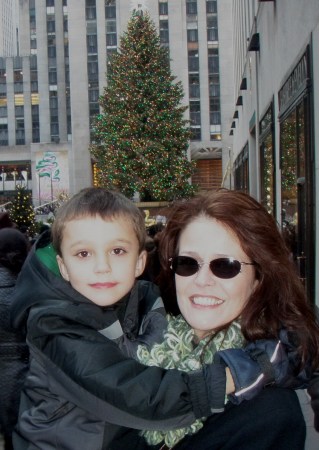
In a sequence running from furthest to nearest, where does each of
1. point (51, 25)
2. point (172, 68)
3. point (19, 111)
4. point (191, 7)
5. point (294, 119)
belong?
point (19, 111), point (51, 25), point (191, 7), point (172, 68), point (294, 119)

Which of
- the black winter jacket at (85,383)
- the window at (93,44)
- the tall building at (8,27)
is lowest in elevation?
the black winter jacket at (85,383)

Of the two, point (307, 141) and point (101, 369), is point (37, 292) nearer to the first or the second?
point (101, 369)

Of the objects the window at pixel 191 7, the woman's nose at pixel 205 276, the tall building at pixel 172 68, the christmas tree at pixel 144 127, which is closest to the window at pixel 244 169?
the christmas tree at pixel 144 127

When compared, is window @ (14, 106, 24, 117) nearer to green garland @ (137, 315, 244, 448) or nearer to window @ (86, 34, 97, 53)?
window @ (86, 34, 97, 53)

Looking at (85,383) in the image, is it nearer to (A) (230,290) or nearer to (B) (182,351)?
(B) (182,351)

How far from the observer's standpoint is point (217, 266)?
2021 mm

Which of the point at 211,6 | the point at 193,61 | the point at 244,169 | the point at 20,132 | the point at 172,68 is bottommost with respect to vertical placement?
the point at 244,169

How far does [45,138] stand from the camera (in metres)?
83.7

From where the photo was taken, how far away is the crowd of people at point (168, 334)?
1.77m

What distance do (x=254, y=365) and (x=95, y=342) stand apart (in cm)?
50

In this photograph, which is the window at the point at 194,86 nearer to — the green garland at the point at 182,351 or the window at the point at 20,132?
the window at the point at 20,132

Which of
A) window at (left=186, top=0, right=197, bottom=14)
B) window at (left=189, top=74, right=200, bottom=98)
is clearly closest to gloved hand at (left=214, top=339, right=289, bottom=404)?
window at (left=189, top=74, right=200, bottom=98)

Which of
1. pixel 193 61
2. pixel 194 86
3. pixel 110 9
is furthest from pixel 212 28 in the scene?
pixel 110 9

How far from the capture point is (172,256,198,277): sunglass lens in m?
Answer: 2.06
